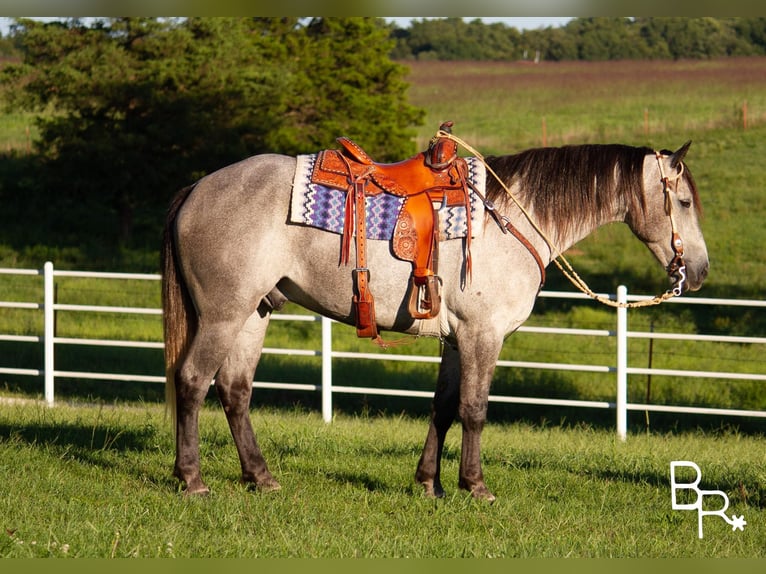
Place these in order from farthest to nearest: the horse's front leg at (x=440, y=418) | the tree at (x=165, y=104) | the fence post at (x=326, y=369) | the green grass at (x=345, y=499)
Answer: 1. the tree at (x=165, y=104)
2. the fence post at (x=326, y=369)
3. the horse's front leg at (x=440, y=418)
4. the green grass at (x=345, y=499)

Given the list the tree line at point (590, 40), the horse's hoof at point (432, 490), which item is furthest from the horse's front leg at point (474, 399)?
the tree line at point (590, 40)

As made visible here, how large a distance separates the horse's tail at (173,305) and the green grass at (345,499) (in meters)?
0.75

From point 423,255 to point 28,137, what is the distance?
26.5 m

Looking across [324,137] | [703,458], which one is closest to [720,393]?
[703,458]

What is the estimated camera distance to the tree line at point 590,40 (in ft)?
142

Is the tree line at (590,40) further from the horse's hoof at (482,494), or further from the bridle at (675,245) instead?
the horse's hoof at (482,494)

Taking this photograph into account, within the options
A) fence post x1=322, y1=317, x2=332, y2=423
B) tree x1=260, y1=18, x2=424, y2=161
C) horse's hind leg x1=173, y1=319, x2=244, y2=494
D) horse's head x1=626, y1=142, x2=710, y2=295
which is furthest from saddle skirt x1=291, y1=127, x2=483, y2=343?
tree x1=260, y1=18, x2=424, y2=161

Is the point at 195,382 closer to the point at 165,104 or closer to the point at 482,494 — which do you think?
the point at 482,494

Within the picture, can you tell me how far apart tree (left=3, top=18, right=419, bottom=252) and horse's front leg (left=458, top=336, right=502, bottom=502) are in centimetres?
1470

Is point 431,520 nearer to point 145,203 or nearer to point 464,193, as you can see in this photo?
point 464,193

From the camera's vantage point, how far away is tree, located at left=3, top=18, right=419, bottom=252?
19594mm

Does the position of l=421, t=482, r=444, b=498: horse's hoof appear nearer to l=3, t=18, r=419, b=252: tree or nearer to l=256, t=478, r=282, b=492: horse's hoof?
l=256, t=478, r=282, b=492: horse's hoof

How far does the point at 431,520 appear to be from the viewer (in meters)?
5.03

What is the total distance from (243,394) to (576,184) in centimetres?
228
